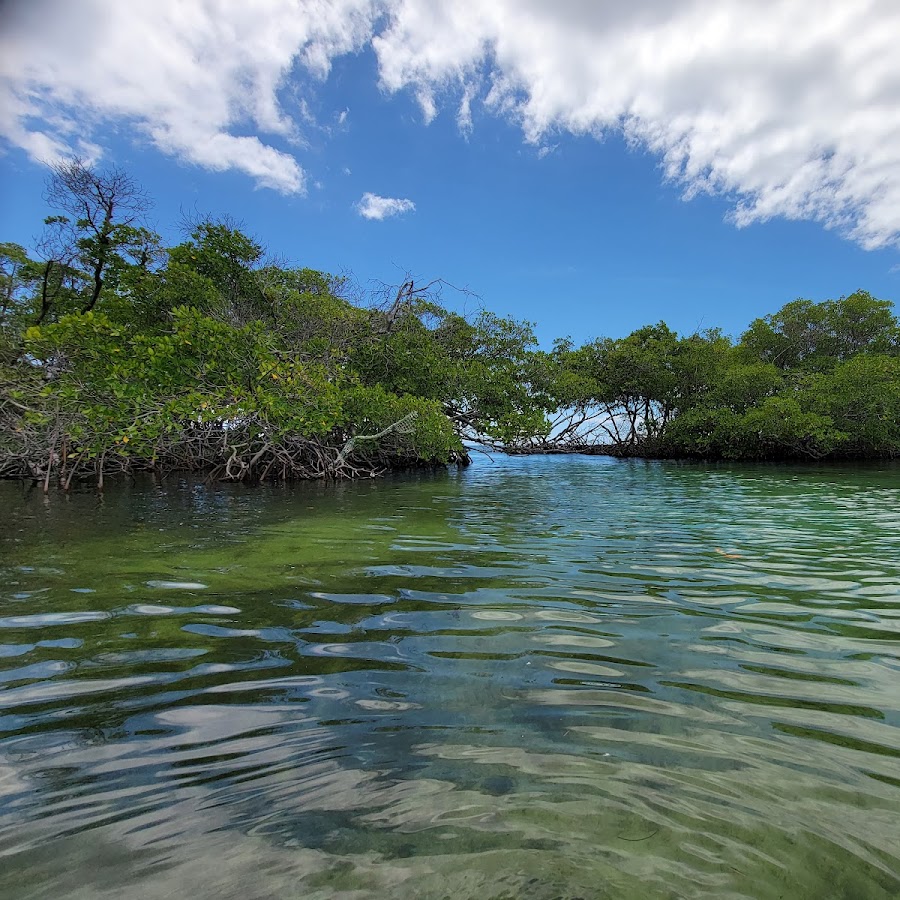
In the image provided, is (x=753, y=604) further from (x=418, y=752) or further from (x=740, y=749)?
(x=418, y=752)

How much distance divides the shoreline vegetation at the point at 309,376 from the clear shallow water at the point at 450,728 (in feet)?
21.9

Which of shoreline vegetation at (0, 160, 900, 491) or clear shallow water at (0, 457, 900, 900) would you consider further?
shoreline vegetation at (0, 160, 900, 491)

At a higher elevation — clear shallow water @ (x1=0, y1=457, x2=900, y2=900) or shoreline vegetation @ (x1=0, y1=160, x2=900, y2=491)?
shoreline vegetation @ (x1=0, y1=160, x2=900, y2=491)

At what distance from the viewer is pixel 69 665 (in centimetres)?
245

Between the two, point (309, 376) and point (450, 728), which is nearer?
point (450, 728)

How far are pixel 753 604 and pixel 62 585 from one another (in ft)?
16.7

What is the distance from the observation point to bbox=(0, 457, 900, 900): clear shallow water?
1.26 meters

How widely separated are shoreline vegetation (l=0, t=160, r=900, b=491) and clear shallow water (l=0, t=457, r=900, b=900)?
6676 mm

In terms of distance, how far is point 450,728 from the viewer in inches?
74.5

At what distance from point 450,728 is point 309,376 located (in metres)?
10.6

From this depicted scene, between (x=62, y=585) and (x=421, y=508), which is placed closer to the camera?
(x=62, y=585)

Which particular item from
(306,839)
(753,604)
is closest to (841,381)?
(753,604)

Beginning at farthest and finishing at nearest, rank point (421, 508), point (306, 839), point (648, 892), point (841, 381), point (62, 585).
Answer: point (841, 381), point (421, 508), point (62, 585), point (306, 839), point (648, 892)

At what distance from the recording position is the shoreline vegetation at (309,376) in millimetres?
10086
